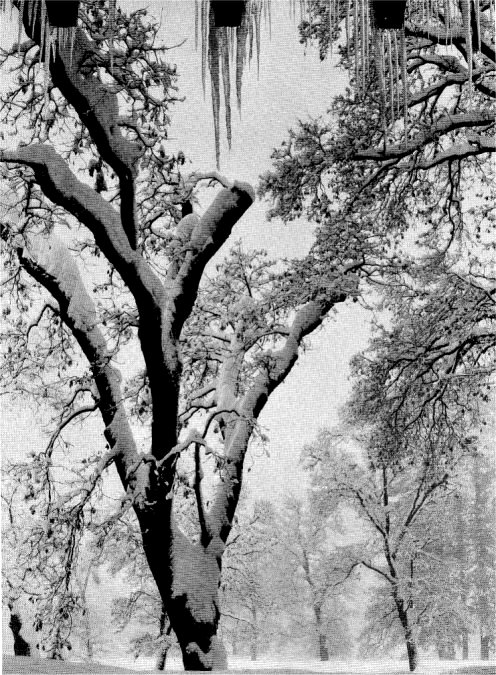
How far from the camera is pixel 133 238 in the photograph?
14.5 feet

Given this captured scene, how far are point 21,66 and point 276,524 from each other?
11.7 meters

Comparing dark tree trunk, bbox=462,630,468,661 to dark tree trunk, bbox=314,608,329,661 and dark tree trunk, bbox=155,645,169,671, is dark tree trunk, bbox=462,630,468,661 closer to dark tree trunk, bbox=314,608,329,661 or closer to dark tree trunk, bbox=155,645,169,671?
dark tree trunk, bbox=314,608,329,661

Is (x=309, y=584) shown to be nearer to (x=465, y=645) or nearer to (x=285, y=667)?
(x=285, y=667)

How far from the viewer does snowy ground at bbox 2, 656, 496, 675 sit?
3.02 metres

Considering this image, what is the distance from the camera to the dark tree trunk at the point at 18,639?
25.0ft

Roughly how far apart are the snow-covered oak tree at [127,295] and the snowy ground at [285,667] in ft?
2.98

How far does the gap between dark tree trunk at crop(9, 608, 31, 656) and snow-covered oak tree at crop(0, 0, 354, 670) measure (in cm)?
266

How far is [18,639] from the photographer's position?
789 centimetres

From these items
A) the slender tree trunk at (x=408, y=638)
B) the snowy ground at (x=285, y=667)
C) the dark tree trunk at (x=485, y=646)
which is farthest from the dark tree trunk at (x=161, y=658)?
the dark tree trunk at (x=485, y=646)

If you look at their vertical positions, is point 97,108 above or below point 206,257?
above

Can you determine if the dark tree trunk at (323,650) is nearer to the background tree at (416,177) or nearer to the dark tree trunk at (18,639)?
the dark tree trunk at (18,639)

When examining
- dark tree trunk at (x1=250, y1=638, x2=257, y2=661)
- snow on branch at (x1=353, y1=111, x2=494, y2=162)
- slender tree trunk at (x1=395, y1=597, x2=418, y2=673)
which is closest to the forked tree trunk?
snow on branch at (x1=353, y1=111, x2=494, y2=162)

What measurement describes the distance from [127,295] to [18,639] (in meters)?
4.42

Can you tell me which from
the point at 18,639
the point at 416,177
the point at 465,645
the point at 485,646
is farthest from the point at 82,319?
the point at 485,646
